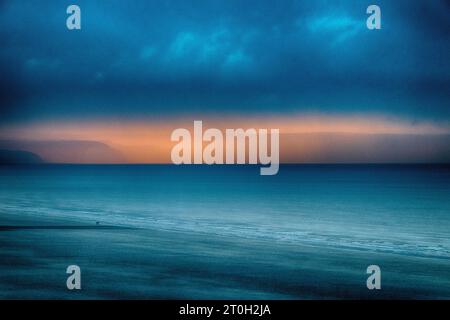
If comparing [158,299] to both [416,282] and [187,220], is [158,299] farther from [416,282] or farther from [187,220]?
[187,220]

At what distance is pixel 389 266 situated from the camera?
7.87m

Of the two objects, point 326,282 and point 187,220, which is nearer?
point 326,282

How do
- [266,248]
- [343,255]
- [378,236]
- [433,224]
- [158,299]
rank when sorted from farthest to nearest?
1. [433,224]
2. [378,236]
3. [266,248]
4. [343,255]
5. [158,299]

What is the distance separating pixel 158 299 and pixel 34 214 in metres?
9.87

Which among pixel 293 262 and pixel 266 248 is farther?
pixel 266 248

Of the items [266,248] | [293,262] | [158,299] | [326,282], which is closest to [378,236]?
[266,248]

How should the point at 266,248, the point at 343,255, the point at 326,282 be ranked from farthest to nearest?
the point at 266,248 → the point at 343,255 → the point at 326,282

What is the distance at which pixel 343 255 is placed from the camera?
28.8 feet

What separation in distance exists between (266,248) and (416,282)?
3033 millimetres

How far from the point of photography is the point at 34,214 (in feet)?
48.7

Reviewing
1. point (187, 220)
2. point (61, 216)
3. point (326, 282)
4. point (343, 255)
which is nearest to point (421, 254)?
point (343, 255)

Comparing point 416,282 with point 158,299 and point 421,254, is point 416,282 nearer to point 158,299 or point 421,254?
point 421,254
